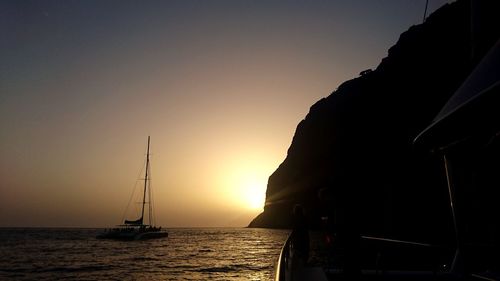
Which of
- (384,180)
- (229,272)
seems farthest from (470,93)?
(384,180)

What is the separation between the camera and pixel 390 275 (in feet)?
26.3

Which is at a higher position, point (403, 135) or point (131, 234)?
point (403, 135)

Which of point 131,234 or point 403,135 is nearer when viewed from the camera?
point 403,135

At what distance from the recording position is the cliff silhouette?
452cm

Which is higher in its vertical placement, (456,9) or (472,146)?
(456,9)

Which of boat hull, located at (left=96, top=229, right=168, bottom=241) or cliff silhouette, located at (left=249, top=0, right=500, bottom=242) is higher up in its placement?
cliff silhouette, located at (left=249, top=0, right=500, bottom=242)

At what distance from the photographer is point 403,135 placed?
5316 centimetres

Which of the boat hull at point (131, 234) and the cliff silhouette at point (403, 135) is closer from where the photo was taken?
the cliff silhouette at point (403, 135)

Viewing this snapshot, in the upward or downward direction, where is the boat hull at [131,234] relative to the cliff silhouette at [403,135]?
downward

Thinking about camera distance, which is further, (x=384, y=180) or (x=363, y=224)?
(x=384, y=180)

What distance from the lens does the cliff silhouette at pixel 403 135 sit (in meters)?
4.52

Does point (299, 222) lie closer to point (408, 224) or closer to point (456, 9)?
point (408, 224)

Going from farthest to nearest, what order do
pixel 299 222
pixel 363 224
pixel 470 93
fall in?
pixel 299 222, pixel 363 224, pixel 470 93

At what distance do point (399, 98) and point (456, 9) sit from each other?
17.0 meters
